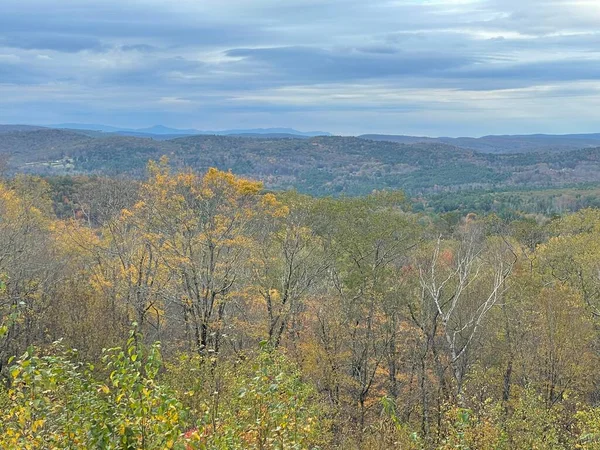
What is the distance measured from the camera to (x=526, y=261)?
3978 centimetres

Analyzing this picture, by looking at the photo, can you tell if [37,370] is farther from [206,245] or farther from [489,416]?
[206,245]

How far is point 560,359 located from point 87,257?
28.1 meters

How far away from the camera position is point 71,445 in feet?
22.8

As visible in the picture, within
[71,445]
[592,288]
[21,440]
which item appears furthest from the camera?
[592,288]

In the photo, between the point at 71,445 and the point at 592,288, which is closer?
the point at 71,445

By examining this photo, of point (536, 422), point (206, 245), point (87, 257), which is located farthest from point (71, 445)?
point (87, 257)

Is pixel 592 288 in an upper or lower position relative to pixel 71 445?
lower

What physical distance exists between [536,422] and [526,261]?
81.2ft

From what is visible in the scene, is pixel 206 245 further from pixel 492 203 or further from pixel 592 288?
pixel 492 203

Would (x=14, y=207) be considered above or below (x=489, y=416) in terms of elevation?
above

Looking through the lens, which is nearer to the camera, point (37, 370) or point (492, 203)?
point (37, 370)

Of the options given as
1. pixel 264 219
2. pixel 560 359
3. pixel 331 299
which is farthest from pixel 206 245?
pixel 560 359

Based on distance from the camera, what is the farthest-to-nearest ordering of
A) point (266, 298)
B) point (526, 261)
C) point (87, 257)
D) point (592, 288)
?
point (526, 261) → point (87, 257) → point (592, 288) → point (266, 298)

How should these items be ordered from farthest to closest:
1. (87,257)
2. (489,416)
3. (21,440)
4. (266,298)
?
(87,257)
(266,298)
(489,416)
(21,440)
